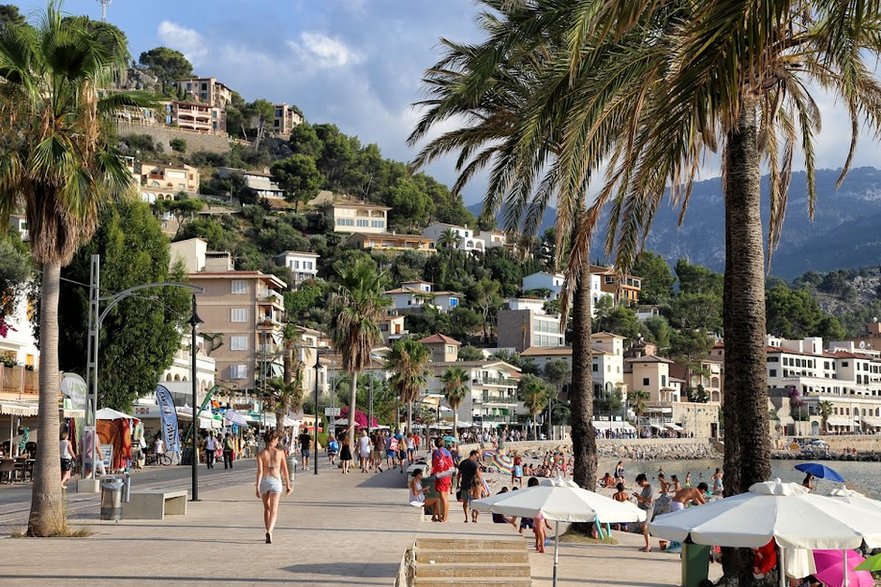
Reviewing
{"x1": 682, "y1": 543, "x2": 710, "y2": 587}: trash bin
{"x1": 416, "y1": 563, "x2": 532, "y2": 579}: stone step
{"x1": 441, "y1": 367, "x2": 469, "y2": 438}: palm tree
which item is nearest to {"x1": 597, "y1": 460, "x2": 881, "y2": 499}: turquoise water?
{"x1": 441, "y1": 367, "x2": 469, "y2": 438}: palm tree

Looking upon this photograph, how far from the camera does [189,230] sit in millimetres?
154250

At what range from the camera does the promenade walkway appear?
12.0 metres

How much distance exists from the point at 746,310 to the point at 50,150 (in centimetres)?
954

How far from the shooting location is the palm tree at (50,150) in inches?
621

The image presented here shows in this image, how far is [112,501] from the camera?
18719mm

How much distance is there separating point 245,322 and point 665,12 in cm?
8036

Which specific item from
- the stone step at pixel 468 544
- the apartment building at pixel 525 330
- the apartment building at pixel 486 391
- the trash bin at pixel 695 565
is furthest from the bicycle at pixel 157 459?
the apartment building at pixel 525 330

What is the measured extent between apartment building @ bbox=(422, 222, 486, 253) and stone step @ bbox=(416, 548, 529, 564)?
16986 cm

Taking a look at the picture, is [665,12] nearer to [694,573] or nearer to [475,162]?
[694,573]

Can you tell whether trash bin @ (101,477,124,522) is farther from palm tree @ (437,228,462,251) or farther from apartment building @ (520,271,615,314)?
palm tree @ (437,228,462,251)

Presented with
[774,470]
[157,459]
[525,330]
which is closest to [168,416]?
[157,459]

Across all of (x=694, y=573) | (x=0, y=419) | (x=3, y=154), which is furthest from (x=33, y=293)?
(x=694, y=573)

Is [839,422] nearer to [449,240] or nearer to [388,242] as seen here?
[449,240]

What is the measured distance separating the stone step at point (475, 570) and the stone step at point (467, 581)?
10 cm
